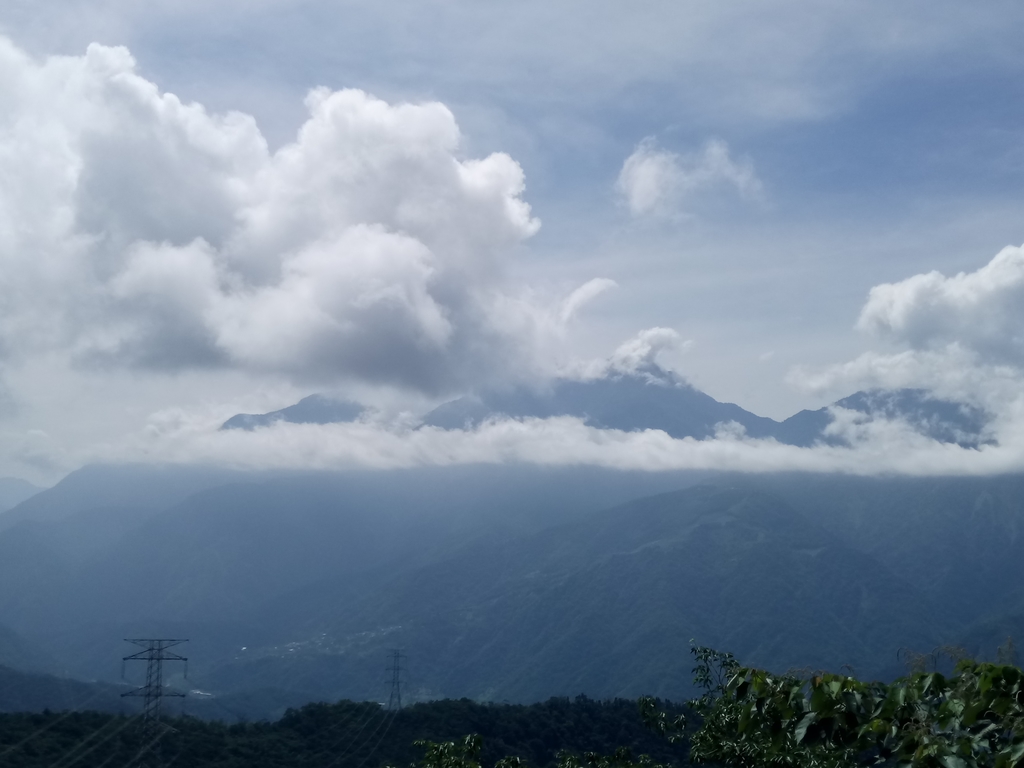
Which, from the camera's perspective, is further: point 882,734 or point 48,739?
point 48,739

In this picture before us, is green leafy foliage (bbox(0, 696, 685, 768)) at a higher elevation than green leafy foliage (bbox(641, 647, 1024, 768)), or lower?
lower

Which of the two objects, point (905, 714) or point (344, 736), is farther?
point (344, 736)

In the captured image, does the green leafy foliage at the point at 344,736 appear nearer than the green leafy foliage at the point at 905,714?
No

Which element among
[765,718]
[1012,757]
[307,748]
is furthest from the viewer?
[307,748]

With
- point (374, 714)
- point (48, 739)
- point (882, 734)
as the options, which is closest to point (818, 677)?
point (882, 734)

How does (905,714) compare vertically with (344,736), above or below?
above

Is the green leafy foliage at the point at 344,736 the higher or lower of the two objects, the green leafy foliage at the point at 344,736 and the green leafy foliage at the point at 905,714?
the lower

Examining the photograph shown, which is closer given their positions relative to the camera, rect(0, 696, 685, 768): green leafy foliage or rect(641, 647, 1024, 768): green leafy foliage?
rect(641, 647, 1024, 768): green leafy foliage

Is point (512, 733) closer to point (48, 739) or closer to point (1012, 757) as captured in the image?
point (48, 739)

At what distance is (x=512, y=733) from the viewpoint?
4589 inches

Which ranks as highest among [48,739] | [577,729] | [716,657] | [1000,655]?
[1000,655]

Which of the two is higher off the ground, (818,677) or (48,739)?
(818,677)

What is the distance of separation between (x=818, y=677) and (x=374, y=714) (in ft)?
412

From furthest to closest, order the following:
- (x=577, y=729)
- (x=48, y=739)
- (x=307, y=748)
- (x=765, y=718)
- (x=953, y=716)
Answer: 1. (x=577, y=729)
2. (x=307, y=748)
3. (x=48, y=739)
4. (x=765, y=718)
5. (x=953, y=716)
